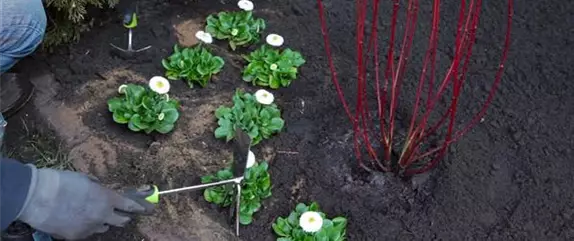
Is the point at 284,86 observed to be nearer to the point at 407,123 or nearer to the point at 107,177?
the point at 407,123

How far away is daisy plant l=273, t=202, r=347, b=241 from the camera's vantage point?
2.26 meters

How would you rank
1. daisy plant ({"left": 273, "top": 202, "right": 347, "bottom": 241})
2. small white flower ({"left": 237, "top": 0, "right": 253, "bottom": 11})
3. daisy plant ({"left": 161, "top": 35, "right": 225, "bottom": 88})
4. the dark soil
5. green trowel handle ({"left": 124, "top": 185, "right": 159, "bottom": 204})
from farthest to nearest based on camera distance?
small white flower ({"left": 237, "top": 0, "right": 253, "bottom": 11}) < daisy plant ({"left": 161, "top": 35, "right": 225, "bottom": 88}) < the dark soil < daisy plant ({"left": 273, "top": 202, "right": 347, "bottom": 241}) < green trowel handle ({"left": 124, "top": 185, "right": 159, "bottom": 204})

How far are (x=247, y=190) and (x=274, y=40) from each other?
2.56ft

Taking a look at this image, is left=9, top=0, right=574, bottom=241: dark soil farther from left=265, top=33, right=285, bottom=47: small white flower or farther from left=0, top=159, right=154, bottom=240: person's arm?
left=0, top=159, right=154, bottom=240: person's arm

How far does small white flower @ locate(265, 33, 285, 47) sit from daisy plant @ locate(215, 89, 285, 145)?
0.95 ft

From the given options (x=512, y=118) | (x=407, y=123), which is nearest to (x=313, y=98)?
(x=407, y=123)

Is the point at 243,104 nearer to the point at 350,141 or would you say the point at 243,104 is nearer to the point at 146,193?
the point at 350,141

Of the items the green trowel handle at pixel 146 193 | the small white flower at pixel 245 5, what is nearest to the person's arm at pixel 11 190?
the green trowel handle at pixel 146 193

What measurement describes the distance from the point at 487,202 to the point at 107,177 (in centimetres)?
123

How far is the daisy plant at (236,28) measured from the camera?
291cm

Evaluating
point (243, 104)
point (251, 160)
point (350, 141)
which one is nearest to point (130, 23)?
point (243, 104)

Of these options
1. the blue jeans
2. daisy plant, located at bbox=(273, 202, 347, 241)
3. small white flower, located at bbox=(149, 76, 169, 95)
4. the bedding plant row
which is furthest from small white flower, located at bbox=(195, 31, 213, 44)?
daisy plant, located at bbox=(273, 202, 347, 241)

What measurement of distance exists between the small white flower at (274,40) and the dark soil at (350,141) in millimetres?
68

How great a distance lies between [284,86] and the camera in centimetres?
278
